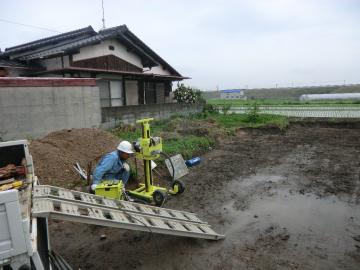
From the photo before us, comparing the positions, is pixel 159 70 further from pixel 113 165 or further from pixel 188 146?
pixel 113 165

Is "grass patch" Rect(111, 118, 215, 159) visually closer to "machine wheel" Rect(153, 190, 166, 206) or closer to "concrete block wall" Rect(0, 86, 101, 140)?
"concrete block wall" Rect(0, 86, 101, 140)

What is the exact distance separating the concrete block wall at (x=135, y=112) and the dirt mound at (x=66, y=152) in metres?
2.33

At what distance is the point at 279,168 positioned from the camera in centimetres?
783

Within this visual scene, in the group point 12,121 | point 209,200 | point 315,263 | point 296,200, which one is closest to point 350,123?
point 296,200

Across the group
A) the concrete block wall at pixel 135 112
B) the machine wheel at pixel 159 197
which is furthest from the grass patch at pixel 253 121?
the machine wheel at pixel 159 197

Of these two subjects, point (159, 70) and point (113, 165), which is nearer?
point (113, 165)

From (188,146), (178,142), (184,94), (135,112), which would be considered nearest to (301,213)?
(188,146)

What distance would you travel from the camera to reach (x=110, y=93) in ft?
44.4

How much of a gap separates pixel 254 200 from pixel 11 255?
4.60 m

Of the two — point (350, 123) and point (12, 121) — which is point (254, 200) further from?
point (350, 123)

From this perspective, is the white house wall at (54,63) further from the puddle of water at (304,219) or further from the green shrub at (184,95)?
the puddle of water at (304,219)

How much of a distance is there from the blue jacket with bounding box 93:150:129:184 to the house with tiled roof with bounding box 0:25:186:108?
726 centimetres

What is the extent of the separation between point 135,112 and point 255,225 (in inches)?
330

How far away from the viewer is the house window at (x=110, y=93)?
13156 millimetres
